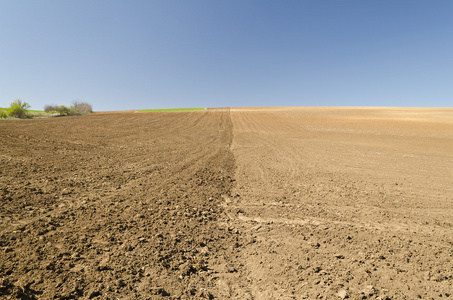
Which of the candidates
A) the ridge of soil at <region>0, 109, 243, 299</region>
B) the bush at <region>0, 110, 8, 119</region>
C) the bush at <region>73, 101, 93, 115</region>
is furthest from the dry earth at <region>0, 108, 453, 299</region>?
the bush at <region>73, 101, 93, 115</region>

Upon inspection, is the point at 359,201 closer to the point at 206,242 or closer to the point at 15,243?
the point at 206,242

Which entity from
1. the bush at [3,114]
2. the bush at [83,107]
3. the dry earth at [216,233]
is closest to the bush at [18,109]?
Result: the bush at [3,114]

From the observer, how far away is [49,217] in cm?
375

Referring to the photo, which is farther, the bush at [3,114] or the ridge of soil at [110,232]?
the bush at [3,114]

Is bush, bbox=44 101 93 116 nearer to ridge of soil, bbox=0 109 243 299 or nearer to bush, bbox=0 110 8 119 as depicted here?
bush, bbox=0 110 8 119

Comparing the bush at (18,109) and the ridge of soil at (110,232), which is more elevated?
the bush at (18,109)

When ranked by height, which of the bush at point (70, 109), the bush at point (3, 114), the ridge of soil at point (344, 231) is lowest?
the ridge of soil at point (344, 231)

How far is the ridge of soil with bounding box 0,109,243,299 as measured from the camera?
2.45 meters

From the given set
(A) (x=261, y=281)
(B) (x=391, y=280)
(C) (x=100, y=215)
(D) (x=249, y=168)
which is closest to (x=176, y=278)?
(A) (x=261, y=281)

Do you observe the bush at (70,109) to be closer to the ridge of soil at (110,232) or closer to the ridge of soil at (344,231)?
the ridge of soil at (110,232)

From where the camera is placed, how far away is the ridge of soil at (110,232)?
2447mm

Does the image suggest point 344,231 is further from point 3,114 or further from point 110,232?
point 3,114

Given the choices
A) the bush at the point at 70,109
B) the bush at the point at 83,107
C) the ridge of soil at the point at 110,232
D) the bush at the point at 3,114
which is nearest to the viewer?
the ridge of soil at the point at 110,232

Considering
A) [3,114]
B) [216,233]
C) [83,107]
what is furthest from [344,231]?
[83,107]
